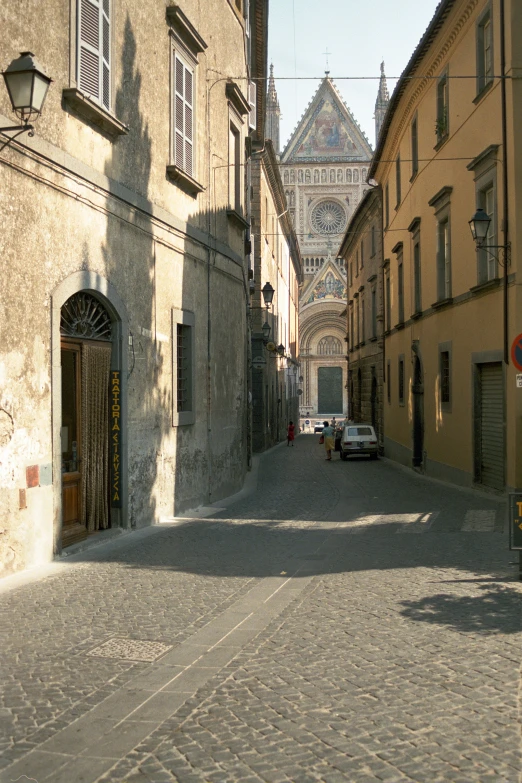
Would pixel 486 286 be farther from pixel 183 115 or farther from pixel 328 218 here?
pixel 328 218

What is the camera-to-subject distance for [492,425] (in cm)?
1584

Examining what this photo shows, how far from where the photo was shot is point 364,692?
16.0ft

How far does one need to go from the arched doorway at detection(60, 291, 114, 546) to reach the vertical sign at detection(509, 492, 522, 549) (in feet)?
15.3

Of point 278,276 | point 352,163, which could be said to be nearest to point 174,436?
point 278,276

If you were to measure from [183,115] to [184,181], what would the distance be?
3.53ft

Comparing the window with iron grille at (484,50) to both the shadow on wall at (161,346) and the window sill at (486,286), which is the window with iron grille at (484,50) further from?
the shadow on wall at (161,346)

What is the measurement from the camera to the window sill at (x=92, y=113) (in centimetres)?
915

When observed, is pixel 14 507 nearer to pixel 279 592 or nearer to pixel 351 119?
pixel 279 592

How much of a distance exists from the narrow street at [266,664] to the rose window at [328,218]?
7160 cm

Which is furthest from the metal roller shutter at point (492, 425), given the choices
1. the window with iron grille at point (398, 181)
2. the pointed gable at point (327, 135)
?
the pointed gable at point (327, 135)

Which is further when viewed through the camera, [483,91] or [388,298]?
[388,298]

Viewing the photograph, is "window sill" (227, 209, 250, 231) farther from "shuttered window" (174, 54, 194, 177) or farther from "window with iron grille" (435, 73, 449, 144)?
"window with iron grille" (435, 73, 449, 144)

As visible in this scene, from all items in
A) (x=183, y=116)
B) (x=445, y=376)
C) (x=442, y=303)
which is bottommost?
(x=445, y=376)

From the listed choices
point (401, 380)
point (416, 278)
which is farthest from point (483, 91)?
point (401, 380)
